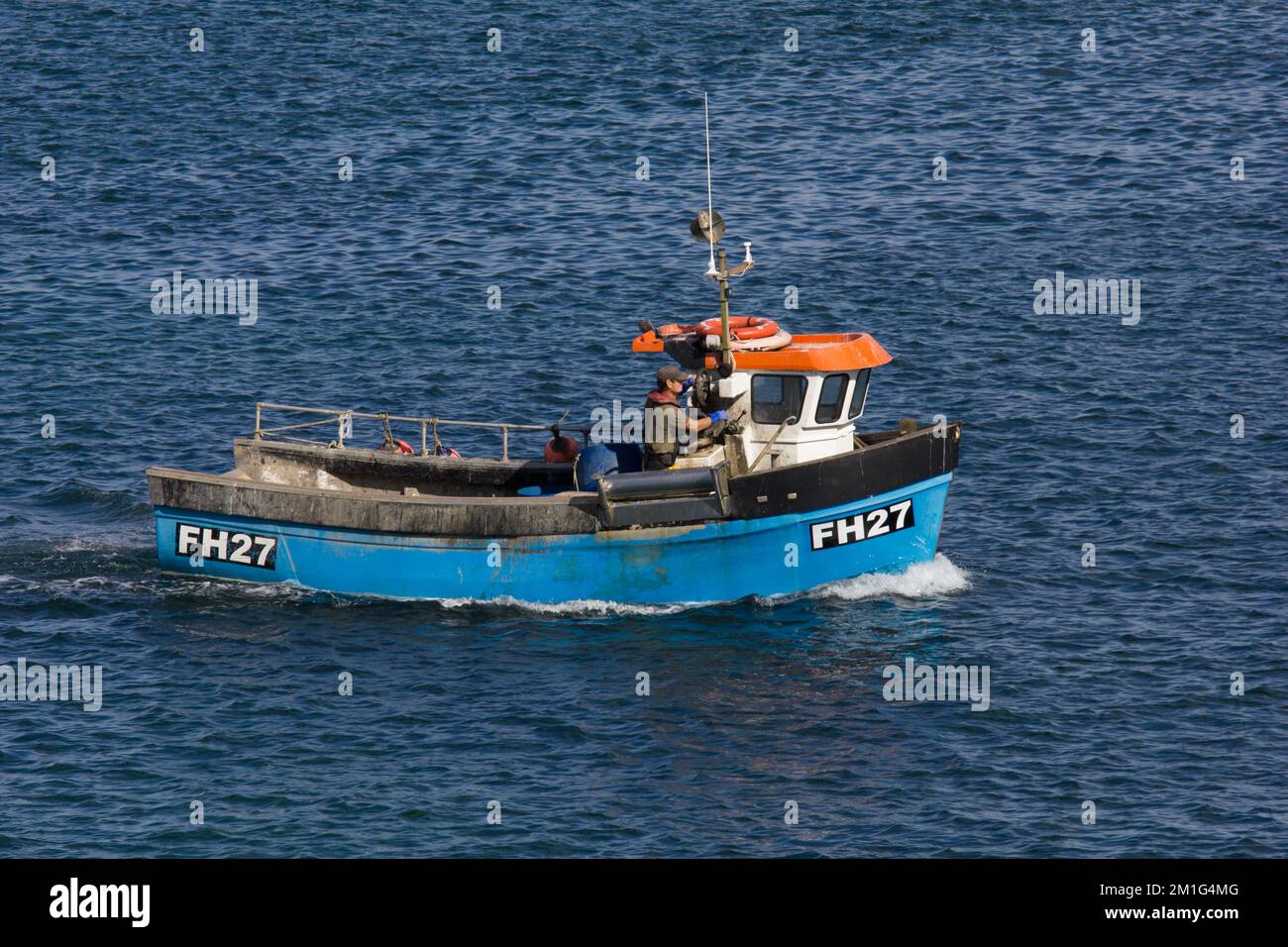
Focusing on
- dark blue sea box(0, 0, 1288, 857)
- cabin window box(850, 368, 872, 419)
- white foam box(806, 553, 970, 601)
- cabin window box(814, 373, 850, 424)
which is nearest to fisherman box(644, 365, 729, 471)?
cabin window box(814, 373, 850, 424)

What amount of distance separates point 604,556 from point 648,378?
41.8 feet

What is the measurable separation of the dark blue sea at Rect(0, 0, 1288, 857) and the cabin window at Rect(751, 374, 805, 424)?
3309 mm

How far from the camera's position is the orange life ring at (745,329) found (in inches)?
1389

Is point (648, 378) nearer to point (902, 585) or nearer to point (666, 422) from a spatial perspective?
point (666, 422)

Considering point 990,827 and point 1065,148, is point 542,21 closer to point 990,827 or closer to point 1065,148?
point 1065,148

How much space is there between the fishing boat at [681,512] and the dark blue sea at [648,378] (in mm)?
678

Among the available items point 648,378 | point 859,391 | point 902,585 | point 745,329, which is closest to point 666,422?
point 745,329

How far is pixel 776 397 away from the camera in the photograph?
35.5 meters

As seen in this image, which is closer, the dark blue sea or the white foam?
the dark blue sea

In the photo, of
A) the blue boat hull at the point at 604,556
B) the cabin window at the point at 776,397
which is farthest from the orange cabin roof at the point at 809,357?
the blue boat hull at the point at 604,556

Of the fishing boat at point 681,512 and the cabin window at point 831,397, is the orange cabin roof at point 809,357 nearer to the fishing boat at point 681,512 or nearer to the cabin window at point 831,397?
the fishing boat at point 681,512

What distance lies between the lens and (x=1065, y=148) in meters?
62.0

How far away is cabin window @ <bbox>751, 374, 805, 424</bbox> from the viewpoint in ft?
116

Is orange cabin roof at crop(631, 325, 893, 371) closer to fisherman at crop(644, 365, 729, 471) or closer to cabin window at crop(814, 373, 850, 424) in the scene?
cabin window at crop(814, 373, 850, 424)
